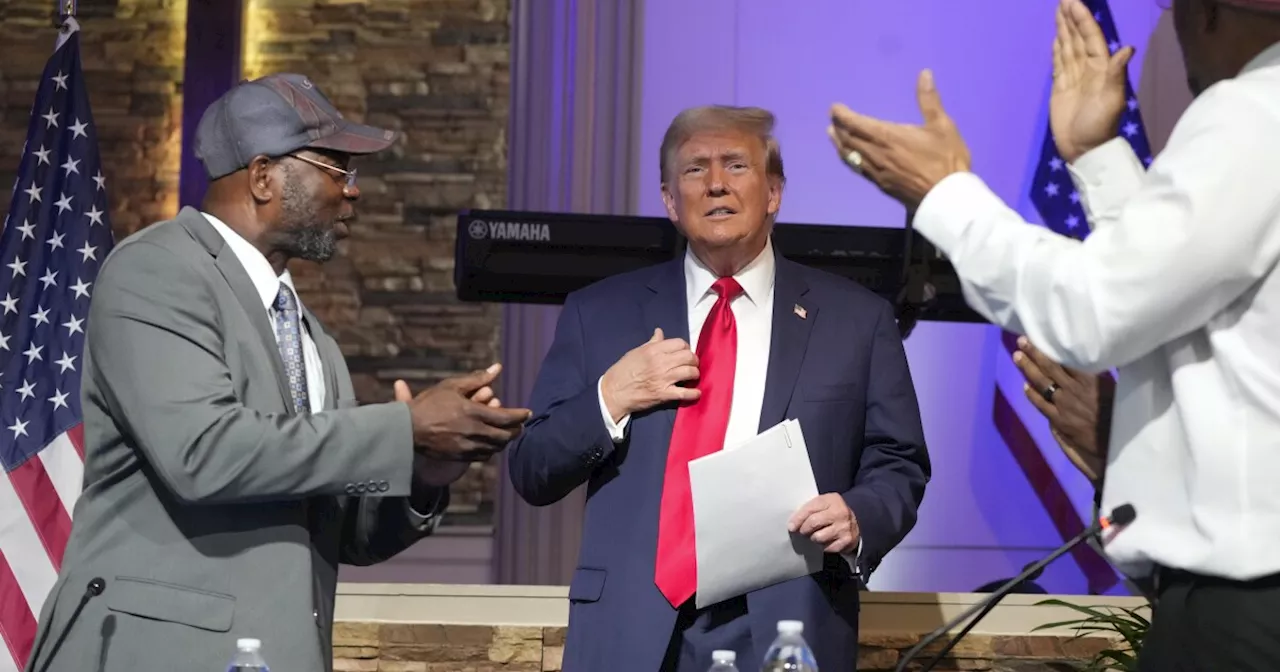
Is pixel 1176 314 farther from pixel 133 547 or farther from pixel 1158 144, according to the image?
pixel 1158 144

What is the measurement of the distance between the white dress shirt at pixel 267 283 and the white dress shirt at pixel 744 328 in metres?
0.53

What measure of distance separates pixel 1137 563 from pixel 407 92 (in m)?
4.38

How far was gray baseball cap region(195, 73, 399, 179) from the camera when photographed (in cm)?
270

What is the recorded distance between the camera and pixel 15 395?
418 cm

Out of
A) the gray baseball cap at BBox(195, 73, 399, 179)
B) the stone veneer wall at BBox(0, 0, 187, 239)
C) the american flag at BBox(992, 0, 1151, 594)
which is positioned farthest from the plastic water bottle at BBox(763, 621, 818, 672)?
the stone veneer wall at BBox(0, 0, 187, 239)

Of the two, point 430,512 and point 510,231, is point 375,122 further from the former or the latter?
point 430,512

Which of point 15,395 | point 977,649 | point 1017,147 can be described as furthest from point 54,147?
point 1017,147

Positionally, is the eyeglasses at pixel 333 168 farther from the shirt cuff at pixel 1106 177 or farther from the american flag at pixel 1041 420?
the american flag at pixel 1041 420

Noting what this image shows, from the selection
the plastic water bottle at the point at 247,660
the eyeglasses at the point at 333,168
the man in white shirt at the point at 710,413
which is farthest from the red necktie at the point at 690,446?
the plastic water bottle at the point at 247,660

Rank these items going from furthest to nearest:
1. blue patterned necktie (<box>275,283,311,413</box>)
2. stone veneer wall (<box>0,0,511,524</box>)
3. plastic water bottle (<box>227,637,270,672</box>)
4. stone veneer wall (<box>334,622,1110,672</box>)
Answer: stone veneer wall (<box>0,0,511,524</box>), stone veneer wall (<box>334,622,1110,672</box>), blue patterned necktie (<box>275,283,311,413</box>), plastic water bottle (<box>227,637,270,672</box>)

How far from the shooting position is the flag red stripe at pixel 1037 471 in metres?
5.77

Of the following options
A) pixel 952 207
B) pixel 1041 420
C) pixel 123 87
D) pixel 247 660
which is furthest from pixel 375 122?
pixel 952 207

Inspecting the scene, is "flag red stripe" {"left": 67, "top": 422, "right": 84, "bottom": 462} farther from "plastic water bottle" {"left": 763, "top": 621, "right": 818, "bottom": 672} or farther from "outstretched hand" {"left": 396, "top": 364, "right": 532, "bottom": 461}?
"plastic water bottle" {"left": 763, "top": 621, "right": 818, "bottom": 672}

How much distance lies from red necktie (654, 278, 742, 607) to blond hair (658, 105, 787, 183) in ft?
1.23
